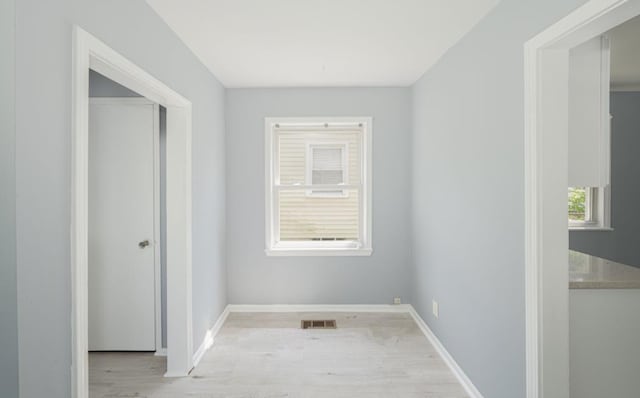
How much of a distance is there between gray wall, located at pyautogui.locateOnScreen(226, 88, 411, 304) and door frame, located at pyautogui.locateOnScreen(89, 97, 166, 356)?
1016 millimetres

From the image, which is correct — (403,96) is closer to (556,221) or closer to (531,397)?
(556,221)

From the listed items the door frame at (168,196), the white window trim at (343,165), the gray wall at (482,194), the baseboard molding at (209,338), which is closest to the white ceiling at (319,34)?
the gray wall at (482,194)

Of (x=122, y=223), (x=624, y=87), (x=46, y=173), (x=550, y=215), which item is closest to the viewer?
(x=46, y=173)

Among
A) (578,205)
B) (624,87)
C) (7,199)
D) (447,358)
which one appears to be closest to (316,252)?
(447,358)

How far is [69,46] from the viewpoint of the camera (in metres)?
1.38

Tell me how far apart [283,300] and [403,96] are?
264 centimetres

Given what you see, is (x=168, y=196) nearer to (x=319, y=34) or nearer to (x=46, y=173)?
(x=46, y=173)

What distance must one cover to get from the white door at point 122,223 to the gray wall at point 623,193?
456 centimetres

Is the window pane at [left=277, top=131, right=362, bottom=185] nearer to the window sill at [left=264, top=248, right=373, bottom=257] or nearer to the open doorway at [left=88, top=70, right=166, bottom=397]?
the window sill at [left=264, top=248, right=373, bottom=257]

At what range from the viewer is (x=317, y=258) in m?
3.86

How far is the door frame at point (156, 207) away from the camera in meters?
2.78

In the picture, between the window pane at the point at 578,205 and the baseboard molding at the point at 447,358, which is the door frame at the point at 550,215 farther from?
the window pane at the point at 578,205

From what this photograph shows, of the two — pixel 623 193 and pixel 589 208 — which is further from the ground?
pixel 623 193

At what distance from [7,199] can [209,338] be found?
92.5 inches
